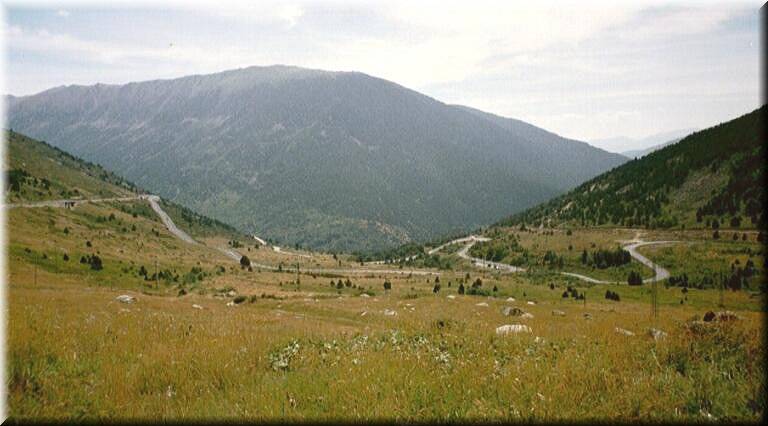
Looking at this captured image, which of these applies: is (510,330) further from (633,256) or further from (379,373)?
(633,256)

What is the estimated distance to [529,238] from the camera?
186 m

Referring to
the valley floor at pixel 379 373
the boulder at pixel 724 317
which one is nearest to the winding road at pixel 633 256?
the boulder at pixel 724 317

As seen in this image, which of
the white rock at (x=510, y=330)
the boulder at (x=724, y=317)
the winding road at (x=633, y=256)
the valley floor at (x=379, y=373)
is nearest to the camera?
the valley floor at (x=379, y=373)

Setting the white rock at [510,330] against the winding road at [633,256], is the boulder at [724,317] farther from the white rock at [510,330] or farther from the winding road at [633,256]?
the winding road at [633,256]

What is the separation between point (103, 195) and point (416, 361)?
23125 cm

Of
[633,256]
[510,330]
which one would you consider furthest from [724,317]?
[633,256]

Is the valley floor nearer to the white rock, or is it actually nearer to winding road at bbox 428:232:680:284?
the white rock

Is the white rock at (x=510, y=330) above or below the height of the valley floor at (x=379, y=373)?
below

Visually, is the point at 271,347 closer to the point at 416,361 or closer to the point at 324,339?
the point at 324,339

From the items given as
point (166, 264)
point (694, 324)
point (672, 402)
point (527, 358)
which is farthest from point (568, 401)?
point (166, 264)

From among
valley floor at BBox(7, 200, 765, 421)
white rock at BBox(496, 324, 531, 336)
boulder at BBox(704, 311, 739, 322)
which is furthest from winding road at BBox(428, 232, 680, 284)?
valley floor at BBox(7, 200, 765, 421)

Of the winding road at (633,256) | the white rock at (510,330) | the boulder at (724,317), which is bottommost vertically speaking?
the winding road at (633,256)

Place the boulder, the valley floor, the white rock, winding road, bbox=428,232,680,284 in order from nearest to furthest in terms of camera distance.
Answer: the valley floor → the boulder → the white rock → winding road, bbox=428,232,680,284

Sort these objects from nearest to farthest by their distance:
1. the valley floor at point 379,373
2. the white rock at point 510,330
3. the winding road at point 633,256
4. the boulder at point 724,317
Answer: the valley floor at point 379,373
the boulder at point 724,317
the white rock at point 510,330
the winding road at point 633,256
